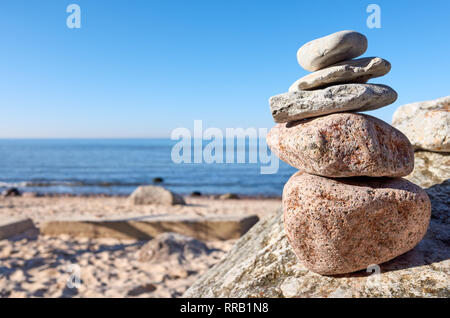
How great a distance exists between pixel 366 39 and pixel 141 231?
5.66 meters

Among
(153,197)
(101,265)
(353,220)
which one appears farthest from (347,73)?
(153,197)

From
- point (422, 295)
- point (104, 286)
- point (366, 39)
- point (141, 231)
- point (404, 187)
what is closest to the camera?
point (422, 295)

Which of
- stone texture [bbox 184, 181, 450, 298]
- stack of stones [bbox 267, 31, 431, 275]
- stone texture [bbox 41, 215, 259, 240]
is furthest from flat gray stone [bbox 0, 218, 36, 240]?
stack of stones [bbox 267, 31, 431, 275]

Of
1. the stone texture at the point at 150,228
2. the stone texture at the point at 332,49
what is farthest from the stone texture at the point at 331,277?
the stone texture at the point at 150,228

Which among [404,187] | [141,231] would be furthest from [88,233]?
[404,187]

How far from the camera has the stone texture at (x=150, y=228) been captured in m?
6.76

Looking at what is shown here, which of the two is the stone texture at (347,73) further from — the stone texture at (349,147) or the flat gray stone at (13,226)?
the flat gray stone at (13,226)

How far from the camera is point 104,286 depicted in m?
4.61

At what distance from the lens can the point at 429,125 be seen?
11.0 feet

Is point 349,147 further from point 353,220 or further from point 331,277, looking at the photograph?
point 331,277

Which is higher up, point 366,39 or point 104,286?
point 366,39

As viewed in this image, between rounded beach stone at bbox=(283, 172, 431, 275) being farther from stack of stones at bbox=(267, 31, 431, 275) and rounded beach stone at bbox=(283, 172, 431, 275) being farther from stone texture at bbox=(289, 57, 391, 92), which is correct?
stone texture at bbox=(289, 57, 391, 92)

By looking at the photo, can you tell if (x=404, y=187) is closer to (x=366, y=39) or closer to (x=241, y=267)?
(x=366, y=39)

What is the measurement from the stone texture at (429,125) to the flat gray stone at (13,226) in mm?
7137
